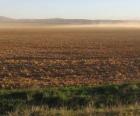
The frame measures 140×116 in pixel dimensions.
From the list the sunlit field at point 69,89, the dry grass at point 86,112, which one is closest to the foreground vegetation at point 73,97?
the sunlit field at point 69,89

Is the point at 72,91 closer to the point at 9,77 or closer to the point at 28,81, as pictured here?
the point at 28,81

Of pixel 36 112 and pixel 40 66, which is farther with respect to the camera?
pixel 40 66

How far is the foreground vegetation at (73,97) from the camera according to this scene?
446 inches

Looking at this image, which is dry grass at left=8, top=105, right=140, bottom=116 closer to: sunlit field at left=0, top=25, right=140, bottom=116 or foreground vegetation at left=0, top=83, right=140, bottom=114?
sunlit field at left=0, top=25, right=140, bottom=116

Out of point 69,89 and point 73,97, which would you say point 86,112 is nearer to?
point 73,97

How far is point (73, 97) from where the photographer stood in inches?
480

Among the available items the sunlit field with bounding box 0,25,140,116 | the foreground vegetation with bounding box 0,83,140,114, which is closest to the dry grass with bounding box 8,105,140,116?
the sunlit field with bounding box 0,25,140,116

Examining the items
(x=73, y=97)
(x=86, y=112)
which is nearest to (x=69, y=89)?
(x=73, y=97)

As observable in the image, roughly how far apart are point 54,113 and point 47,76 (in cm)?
1086

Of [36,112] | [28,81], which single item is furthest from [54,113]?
[28,81]

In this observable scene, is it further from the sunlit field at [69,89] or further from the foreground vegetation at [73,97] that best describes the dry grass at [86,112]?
the foreground vegetation at [73,97]

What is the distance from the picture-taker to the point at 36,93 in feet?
40.6

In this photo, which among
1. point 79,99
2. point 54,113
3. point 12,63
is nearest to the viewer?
point 54,113

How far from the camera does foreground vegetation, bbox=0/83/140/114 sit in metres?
11.3
